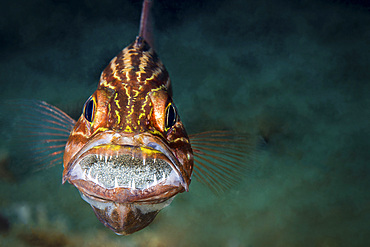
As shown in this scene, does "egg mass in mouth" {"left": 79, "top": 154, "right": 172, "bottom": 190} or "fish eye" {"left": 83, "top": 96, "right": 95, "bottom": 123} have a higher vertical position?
"fish eye" {"left": 83, "top": 96, "right": 95, "bottom": 123}

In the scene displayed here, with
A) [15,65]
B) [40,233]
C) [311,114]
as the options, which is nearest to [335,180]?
[311,114]

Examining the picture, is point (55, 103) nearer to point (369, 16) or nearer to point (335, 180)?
point (335, 180)

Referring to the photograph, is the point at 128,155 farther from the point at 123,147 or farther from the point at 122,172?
the point at 123,147

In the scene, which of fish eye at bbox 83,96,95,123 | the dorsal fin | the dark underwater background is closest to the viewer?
fish eye at bbox 83,96,95,123

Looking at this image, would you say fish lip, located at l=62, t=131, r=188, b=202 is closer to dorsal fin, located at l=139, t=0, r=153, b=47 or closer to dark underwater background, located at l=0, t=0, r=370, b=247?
dark underwater background, located at l=0, t=0, r=370, b=247

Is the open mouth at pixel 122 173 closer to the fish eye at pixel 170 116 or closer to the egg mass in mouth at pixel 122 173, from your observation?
the egg mass in mouth at pixel 122 173

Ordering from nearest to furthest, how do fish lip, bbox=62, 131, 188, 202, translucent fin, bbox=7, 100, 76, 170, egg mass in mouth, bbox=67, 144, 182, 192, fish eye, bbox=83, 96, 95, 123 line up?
fish lip, bbox=62, 131, 188, 202 < egg mass in mouth, bbox=67, 144, 182, 192 < fish eye, bbox=83, 96, 95, 123 < translucent fin, bbox=7, 100, 76, 170

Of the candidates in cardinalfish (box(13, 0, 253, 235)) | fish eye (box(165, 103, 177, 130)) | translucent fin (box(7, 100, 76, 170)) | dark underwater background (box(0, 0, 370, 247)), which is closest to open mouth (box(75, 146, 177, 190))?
cardinalfish (box(13, 0, 253, 235))

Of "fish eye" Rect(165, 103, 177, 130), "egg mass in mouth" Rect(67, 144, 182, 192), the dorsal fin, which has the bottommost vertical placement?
Result: "egg mass in mouth" Rect(67, 144, 182, 192)
